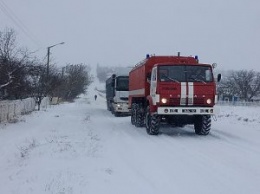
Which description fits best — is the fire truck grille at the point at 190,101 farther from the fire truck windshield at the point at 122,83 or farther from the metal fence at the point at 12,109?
the fire truck windshield at the point at 122,83

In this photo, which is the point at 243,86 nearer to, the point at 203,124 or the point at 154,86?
the point at 203,124

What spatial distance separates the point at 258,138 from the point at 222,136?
1.51m

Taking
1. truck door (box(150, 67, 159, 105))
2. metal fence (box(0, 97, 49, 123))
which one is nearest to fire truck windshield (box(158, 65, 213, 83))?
truck door (box(150, 67, 159, 105))

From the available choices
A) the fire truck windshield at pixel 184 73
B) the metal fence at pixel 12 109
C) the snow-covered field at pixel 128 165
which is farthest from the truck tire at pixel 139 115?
the metal fence at pixel 12 109

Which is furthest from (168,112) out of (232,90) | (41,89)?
(232,90)

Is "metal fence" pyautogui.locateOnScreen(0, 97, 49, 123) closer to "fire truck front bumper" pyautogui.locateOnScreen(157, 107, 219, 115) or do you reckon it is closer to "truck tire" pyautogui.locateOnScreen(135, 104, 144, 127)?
"truck tire" pyautogui.locateOnScreen(135, 104, 144, 127)

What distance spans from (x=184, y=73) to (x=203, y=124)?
2195 millimetres

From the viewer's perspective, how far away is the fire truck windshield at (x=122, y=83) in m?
33.8

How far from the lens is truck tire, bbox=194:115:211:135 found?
18.0 meters

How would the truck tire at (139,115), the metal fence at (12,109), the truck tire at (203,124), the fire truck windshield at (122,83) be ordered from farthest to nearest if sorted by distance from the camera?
the fire truck windshield at (122,83)
the metal fence at (12,109)
the truck tire at (139,115)
the truck tire at (203,124)

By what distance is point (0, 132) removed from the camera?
61.9ft

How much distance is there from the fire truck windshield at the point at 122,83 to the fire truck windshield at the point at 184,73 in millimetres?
15863

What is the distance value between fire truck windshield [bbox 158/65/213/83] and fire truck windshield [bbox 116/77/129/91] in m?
15.9

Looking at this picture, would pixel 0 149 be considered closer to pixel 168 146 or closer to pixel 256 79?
pixel 168 146
